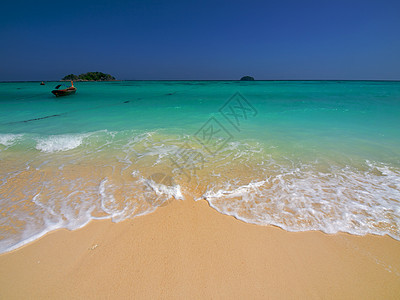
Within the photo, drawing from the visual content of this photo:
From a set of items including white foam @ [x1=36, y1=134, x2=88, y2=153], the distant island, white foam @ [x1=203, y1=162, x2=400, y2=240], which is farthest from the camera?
the distant island

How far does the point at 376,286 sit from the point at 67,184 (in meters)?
5.74

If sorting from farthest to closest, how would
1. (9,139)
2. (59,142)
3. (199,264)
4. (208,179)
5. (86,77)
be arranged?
(86,77) < (9,139) < (59,142) < (208,179) < (199,264)

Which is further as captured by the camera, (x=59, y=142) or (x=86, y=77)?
(x=86, y=77)

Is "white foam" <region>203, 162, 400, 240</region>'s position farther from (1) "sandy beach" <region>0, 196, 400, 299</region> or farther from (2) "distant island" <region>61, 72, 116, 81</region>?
(2) "distant island" <region>61, 72, 116, 81</region>

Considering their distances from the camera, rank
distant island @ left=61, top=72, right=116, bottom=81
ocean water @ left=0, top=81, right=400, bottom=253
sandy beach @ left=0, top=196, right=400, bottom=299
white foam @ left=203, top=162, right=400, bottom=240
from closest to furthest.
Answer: sandy beach @ left=0, top=196, right=400, bottom=299
white foam @ left=203, top=162, right=400, bottom=240
ocean water @ left=0, top=81, right=400, bottom=253
distant island @ left=61, top=72, right=116, bottom=81

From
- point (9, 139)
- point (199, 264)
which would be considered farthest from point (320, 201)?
point (9, 139)

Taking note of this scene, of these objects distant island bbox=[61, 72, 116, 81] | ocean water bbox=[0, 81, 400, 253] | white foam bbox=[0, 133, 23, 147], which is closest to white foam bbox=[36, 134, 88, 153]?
ocean water bbox=[0, 81, 400, 253]

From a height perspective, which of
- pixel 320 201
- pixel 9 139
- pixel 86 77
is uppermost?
pixel 86 77

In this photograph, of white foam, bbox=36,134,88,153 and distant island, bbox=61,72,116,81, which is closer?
white foam, bbox=36,134,88,153

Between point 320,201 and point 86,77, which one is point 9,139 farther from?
point 86,77

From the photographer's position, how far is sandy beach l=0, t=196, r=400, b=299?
214 cm

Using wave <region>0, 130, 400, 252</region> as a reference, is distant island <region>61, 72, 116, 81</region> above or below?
above

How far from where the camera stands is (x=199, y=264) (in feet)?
7.98

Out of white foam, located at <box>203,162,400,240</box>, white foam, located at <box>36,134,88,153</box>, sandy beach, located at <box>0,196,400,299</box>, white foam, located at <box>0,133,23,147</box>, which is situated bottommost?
white foam, located at <box>0,133,23,147</box>
